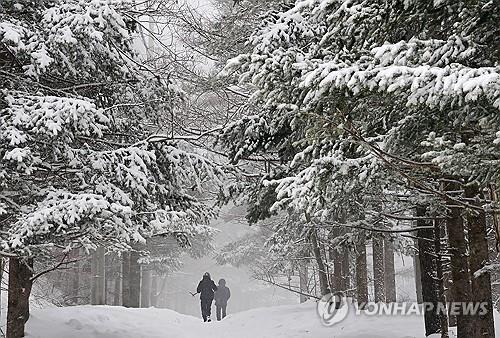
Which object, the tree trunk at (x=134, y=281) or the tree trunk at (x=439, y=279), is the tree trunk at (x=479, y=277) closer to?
the tree trunk at (x=439, y=279)

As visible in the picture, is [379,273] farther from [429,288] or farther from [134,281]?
[134,281]

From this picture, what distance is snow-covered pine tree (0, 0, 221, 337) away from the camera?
6617 millimetres

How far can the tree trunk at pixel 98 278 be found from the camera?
68.5ft

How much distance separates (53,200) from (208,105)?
5551 mm

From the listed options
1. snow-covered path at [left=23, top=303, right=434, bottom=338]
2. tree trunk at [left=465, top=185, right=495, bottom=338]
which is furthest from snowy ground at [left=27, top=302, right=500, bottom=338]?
tree trunk at [left=465, top=185, right=495, bottom=338]

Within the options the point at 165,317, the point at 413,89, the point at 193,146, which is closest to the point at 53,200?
the point at 193,146

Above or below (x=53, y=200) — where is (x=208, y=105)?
above

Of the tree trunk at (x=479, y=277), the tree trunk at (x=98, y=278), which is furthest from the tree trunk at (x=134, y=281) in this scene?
the tree trunk at (x=479, y=277)

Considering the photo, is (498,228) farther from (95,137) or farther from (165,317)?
(165,317)

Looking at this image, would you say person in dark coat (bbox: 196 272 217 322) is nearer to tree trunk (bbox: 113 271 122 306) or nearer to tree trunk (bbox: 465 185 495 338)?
tree trunk (bbox: 113 271 122 306)

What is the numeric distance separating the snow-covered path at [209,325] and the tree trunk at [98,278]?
4974 mm

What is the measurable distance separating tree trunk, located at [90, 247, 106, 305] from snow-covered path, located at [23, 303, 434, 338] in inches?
196

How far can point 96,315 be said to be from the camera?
493 inches

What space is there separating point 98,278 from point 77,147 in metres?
15.0
